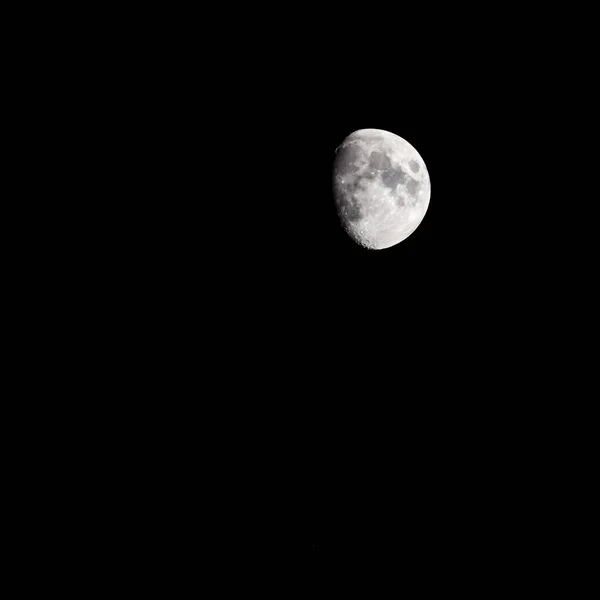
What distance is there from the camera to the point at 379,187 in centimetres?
225

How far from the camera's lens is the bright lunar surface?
7.43 feet

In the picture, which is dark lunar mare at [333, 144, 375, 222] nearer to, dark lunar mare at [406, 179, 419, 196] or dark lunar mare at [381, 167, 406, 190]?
dark lunar mare at [381, 167, 406, 190]

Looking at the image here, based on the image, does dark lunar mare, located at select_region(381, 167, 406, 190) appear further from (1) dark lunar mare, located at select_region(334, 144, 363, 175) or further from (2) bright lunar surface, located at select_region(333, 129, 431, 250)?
(1) dark lunar mare, located at select_region(334, 144, 363, 175)

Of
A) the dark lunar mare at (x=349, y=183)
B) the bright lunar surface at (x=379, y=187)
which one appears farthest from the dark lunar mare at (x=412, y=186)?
the dark lunar mare at (x=349, y=183)

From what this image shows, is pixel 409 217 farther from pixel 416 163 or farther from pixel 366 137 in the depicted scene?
pixel 366 137

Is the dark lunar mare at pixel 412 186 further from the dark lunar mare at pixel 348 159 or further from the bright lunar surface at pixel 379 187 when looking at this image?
the dark lunar mare at pixel 348 159

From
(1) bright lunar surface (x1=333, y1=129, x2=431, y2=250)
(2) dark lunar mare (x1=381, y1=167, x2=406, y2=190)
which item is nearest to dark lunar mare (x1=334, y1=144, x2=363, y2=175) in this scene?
(1) bright lunar surface (x1=333, y1=129, x2=431, y2=250)

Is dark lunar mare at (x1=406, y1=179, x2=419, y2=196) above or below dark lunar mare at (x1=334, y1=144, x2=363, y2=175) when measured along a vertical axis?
below

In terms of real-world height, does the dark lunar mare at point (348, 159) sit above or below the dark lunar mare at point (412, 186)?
above

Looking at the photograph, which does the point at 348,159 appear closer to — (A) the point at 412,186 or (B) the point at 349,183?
(B) the point at 349,183

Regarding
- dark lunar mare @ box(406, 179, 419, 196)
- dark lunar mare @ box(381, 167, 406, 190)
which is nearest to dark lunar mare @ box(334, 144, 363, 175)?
dark lunar mare @ box(381, 167, 406, 190)

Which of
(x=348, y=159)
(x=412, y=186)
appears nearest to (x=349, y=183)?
(x=348, y=159)

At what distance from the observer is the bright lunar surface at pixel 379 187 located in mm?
2266

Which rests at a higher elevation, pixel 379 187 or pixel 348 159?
pixel 348 159
